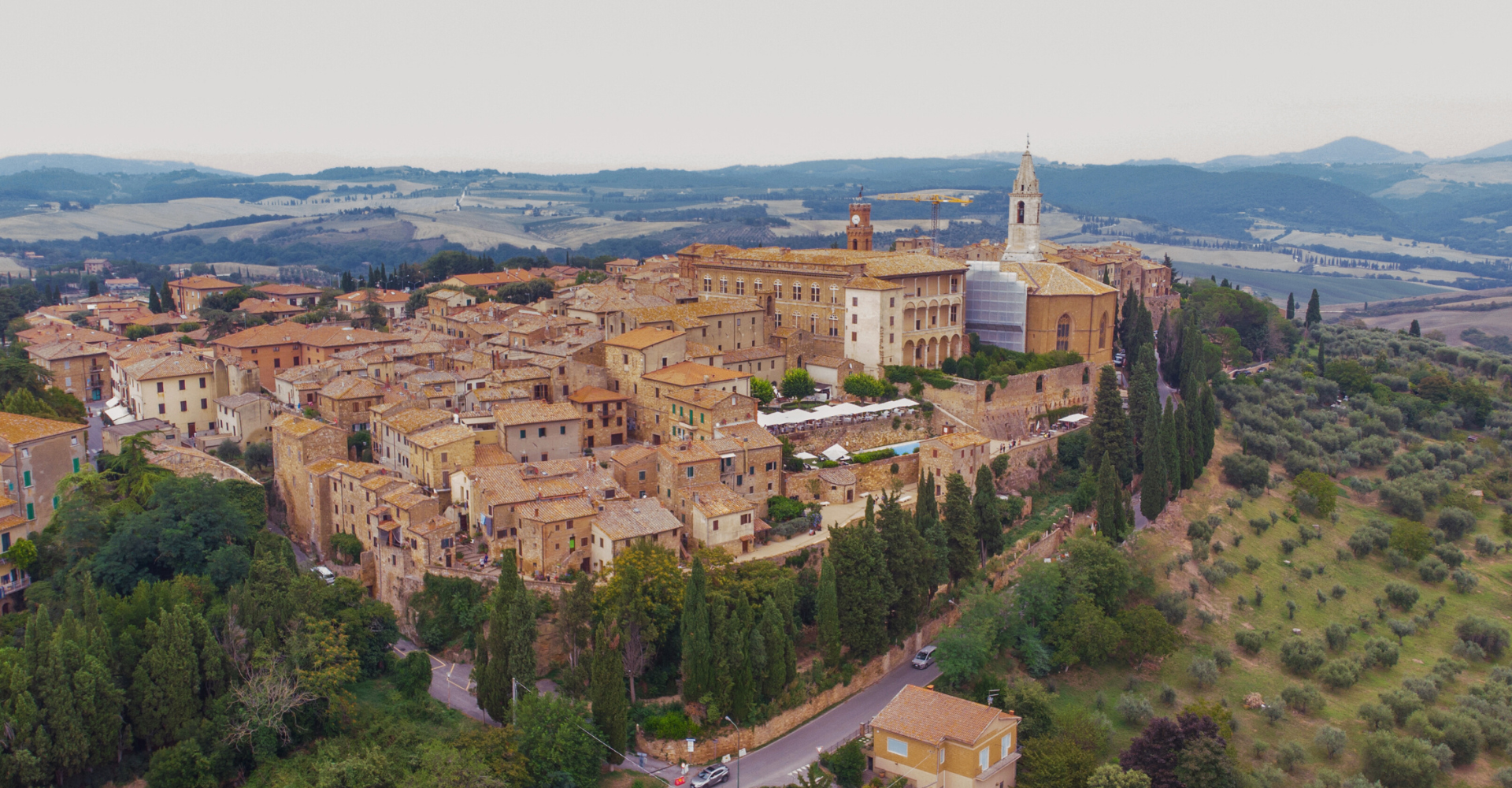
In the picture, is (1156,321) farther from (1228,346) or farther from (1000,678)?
(1000,678)

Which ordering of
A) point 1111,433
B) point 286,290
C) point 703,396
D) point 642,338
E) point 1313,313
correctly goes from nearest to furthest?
point 703,396
point 1111,433
point 642,338
point 286,290
point 1313,313

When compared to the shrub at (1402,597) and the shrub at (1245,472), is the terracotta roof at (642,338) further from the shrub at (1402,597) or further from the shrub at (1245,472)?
the shrub at (1402,597)

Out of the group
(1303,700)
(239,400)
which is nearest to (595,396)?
(239,400)

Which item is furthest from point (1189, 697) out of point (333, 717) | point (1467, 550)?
point (333, 717)

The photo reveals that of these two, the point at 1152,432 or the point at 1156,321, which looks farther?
the point at 1156,321

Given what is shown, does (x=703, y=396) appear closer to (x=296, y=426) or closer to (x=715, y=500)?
(x=715, y=500)

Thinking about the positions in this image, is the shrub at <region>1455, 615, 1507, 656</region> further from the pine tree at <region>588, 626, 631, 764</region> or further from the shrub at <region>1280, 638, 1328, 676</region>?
the pine tree at <region>588, 626, 631, 764</region>
